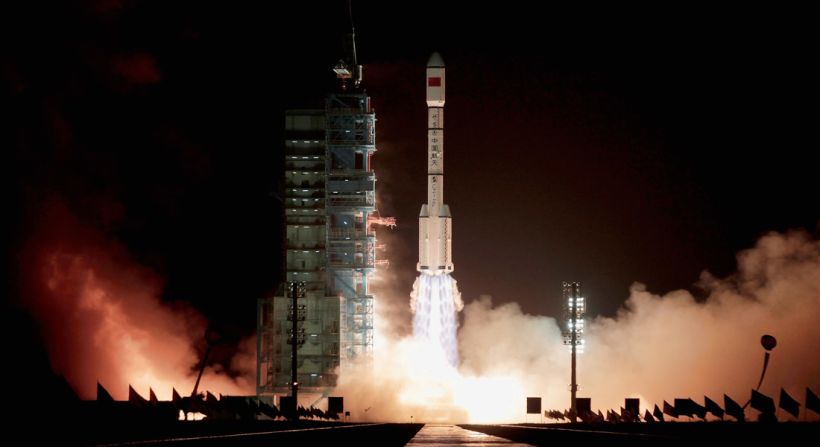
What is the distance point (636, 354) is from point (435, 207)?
14289 mm

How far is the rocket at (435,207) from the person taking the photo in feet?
237

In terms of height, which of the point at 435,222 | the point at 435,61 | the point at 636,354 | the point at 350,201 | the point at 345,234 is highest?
the point at 435,61

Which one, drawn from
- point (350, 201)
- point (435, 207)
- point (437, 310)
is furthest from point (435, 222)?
point (350, 201)

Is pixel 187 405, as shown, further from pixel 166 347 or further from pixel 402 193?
pixel 402 193

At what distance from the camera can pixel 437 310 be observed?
7456 centimetres

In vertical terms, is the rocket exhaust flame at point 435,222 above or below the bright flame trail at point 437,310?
above

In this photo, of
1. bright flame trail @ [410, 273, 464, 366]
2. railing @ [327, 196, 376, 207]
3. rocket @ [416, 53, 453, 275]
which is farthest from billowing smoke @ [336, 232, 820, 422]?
railing @ [327, 196, 376, 207]

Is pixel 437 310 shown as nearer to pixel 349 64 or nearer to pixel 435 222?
pixel 435 222

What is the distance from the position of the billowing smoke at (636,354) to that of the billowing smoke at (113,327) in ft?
27.5

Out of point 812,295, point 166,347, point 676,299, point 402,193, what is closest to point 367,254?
point 402,193

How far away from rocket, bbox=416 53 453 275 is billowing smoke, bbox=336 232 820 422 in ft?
18.7

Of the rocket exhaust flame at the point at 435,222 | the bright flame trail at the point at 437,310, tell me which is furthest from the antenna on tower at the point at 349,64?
the bright flame trail at the point at 437,310

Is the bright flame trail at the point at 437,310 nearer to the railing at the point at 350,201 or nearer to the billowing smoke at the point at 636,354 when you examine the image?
the billowing smoke at the point at 636,354

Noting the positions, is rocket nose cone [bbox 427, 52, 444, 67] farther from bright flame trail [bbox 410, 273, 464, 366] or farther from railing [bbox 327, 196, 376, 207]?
bright flame trail [bbox 410, 273, 464, 366]
